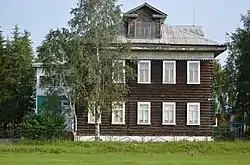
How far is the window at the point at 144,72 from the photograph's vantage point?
42844 mm

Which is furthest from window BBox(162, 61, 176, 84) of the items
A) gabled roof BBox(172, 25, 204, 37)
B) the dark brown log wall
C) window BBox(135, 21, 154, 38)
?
gabled roof BBox(172, 25, 204, 37)

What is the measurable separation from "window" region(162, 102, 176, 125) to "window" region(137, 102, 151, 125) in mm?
1139

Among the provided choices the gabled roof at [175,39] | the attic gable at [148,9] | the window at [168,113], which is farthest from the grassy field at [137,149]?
the attic gable at [148,9]

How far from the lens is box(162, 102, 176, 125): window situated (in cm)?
4306

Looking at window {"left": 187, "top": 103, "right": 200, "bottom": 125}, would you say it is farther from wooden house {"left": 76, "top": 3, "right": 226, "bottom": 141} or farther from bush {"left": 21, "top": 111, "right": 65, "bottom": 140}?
bush {"left": 21, "top": 111, "right": 65, "bottom": 140}

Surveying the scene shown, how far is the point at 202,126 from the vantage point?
43250mm

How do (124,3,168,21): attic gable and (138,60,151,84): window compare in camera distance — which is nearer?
(138,60,151,84): window

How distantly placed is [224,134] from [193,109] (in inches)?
194

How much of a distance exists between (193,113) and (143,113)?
380 cm

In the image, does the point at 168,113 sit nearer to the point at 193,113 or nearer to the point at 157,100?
the point at 157,100

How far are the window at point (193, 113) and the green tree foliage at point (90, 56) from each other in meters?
5.83

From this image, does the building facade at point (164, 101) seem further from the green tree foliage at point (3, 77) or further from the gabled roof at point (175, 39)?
the green tree foliage at point (3, 77)

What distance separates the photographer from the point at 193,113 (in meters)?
43.2

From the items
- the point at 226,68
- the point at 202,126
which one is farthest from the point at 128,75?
the point at 226,68
